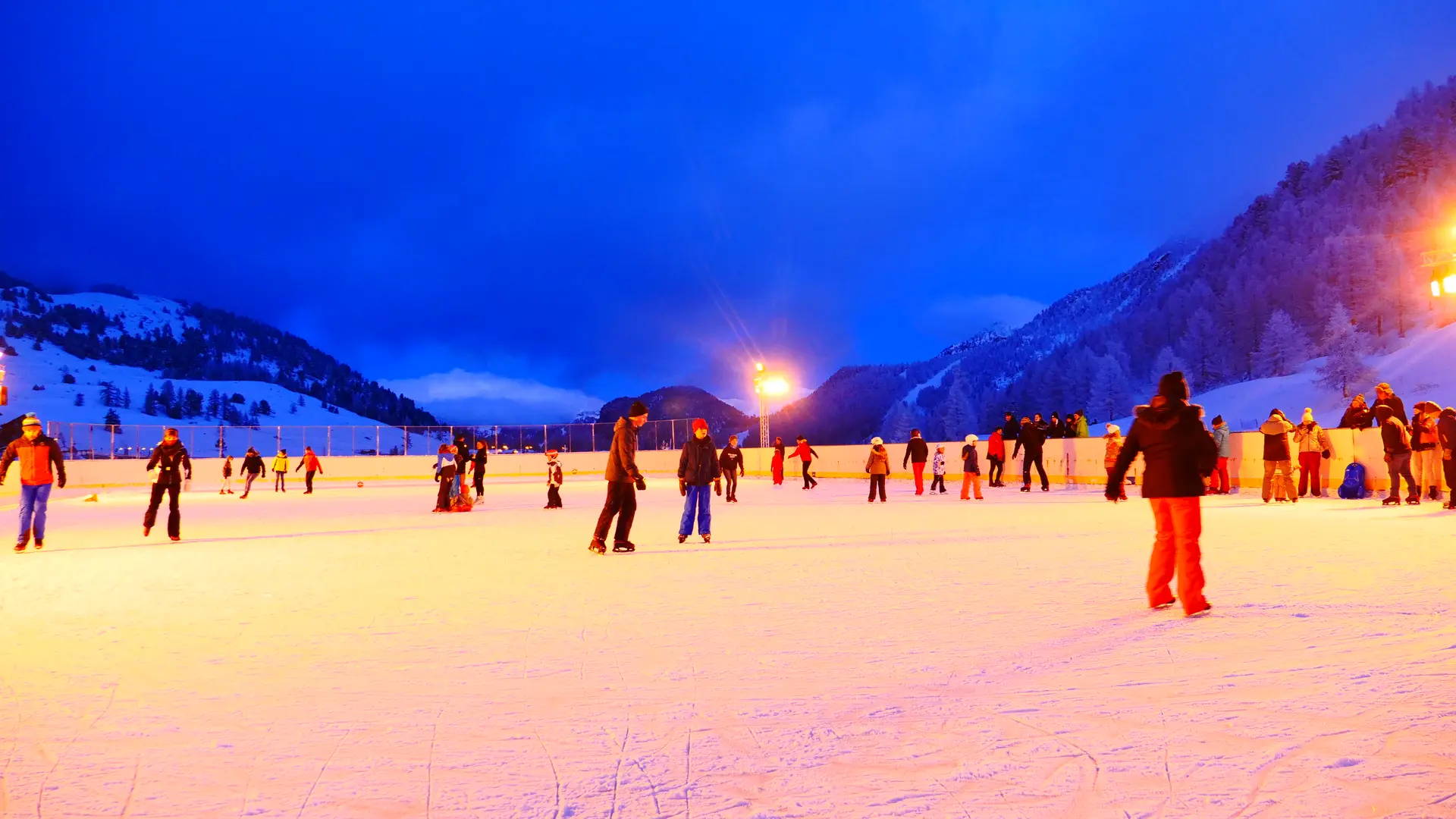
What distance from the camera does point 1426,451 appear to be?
55.0ft

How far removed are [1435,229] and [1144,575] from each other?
104 meters

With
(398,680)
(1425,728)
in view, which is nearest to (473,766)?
(398,680)

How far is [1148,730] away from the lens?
4078 millimetres

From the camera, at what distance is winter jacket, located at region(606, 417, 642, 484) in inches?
422

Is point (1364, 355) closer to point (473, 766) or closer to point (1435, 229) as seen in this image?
point (1435, 229)

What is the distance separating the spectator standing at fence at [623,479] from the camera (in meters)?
10.7

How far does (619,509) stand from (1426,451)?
13.5m

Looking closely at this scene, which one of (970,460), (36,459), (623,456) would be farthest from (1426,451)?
(36,459)

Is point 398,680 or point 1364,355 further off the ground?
point 1364,355

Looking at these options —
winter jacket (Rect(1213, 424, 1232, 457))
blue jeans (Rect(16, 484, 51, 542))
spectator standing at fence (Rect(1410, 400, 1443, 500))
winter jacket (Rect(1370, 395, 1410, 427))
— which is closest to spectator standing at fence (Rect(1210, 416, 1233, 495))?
winter jacket (Rect(1213, 424, 1232, 457))

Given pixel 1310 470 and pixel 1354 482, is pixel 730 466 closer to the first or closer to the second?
pixel 1310 470

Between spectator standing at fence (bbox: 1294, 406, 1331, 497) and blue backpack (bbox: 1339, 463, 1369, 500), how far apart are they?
31.9 inches

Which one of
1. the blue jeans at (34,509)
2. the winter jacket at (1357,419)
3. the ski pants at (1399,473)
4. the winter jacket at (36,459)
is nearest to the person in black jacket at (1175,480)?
the winter jacket at (36,459)

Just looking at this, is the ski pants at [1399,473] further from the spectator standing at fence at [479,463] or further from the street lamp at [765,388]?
the street lamp at [765,388]
